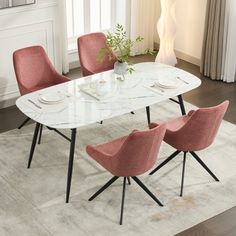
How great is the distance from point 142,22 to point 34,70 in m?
2.57

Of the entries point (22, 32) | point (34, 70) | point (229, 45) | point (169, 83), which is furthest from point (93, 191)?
point (229, 45)

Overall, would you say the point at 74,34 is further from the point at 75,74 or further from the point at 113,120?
the point at 113,120

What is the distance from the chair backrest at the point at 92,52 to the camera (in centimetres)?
589

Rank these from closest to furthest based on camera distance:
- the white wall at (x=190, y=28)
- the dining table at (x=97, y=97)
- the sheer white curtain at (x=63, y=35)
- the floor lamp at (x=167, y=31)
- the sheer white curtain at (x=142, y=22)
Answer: the dining table at (x=97, y=97) < the sheer white curtain at (x=63, y=35) < the floor lamp at (x=167, y=31) < the white wall at (x=190, y=28) < the sheer white curtain at (x=142, y=22)

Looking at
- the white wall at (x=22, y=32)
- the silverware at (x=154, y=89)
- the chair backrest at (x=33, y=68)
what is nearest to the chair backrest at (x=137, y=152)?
the silverware at (x=154, y=89)

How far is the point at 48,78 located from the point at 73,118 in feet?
4.17

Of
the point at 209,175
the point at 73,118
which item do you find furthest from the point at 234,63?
the point at 73,118

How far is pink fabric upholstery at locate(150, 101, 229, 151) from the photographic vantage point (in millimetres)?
4341

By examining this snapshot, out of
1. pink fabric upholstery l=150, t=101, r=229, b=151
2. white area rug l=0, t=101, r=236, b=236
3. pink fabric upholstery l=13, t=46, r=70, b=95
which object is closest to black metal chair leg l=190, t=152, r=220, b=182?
white area rug l=0, t=101, r=236, b=236

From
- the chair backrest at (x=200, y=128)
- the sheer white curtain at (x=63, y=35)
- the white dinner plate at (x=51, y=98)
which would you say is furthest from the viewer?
the sheer white curtain at (x=63, y=35)

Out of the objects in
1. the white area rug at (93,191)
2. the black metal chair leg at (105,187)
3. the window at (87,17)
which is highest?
the window at (87,17)

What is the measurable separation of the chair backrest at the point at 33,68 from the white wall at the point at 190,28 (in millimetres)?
2484

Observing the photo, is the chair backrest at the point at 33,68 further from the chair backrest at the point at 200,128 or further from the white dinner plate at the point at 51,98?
the chair backrest at the point at 200,128

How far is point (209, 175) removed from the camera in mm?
4949
